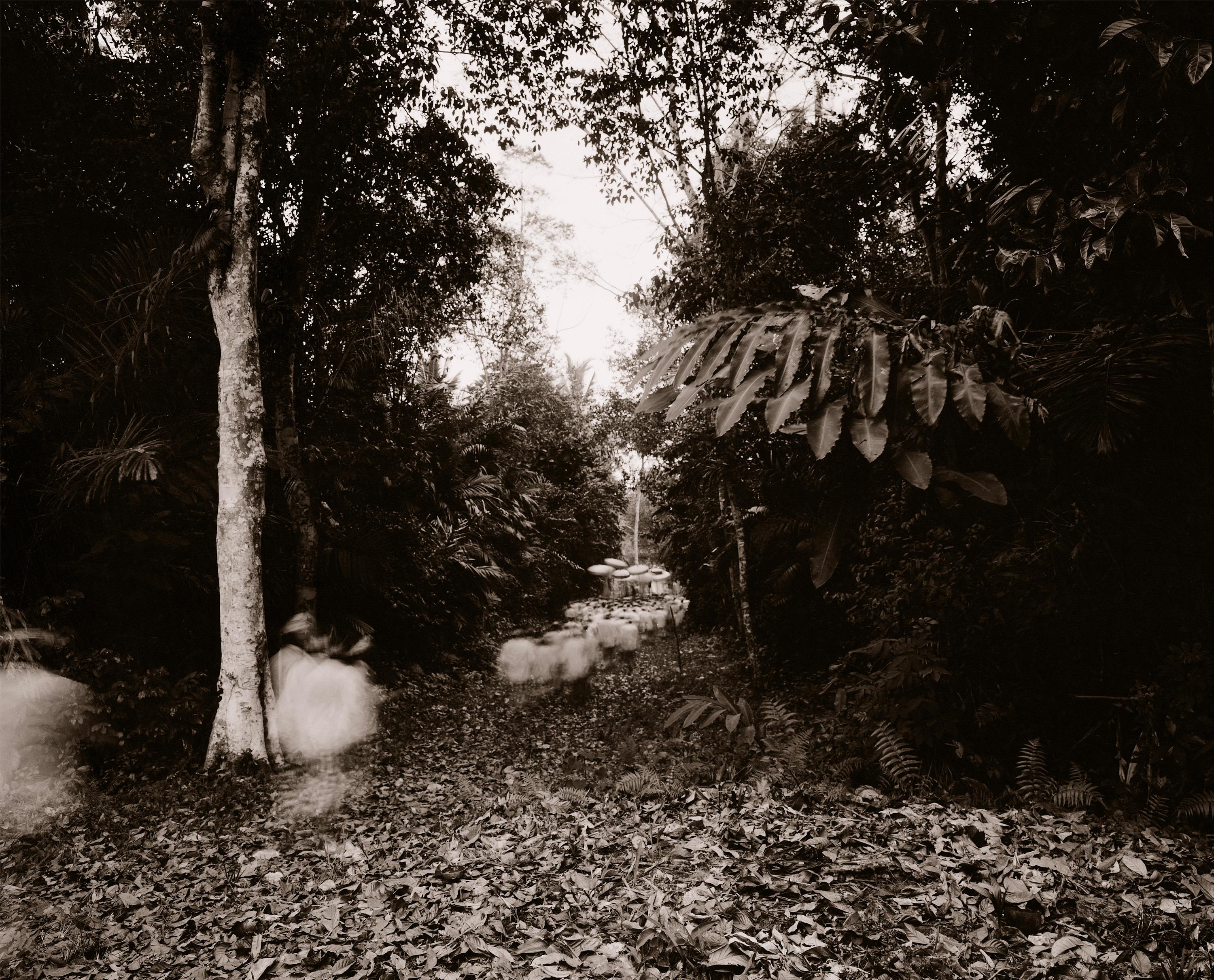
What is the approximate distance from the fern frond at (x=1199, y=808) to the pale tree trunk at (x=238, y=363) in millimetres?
5945

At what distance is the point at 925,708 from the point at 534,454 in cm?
1247

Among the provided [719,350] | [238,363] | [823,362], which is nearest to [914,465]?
[823,362]

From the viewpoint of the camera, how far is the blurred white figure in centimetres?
639

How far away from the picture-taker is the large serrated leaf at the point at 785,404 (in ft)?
6.73

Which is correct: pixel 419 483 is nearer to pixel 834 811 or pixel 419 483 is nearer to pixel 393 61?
pixel 393 61

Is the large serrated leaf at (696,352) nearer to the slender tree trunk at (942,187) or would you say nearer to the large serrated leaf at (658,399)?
the large serrated leaf at (658,399)

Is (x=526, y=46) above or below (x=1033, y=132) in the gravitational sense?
above

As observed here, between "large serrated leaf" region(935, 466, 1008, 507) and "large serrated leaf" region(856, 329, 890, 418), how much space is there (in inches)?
15.0

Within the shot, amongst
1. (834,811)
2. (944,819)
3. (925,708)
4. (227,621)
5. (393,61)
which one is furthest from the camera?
(393,61)

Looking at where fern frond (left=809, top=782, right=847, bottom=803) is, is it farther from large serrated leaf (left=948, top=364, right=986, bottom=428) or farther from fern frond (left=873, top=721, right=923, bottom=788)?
large serrated leaf (left=948, top=364, right=986, bottom=428)

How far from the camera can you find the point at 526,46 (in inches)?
325

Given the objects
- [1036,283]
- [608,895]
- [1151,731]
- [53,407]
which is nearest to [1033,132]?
[1036,283]

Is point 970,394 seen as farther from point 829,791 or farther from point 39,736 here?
point 39,736

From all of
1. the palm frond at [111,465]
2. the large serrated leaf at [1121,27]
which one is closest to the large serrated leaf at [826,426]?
the large serrated leaf at [1121,27]
